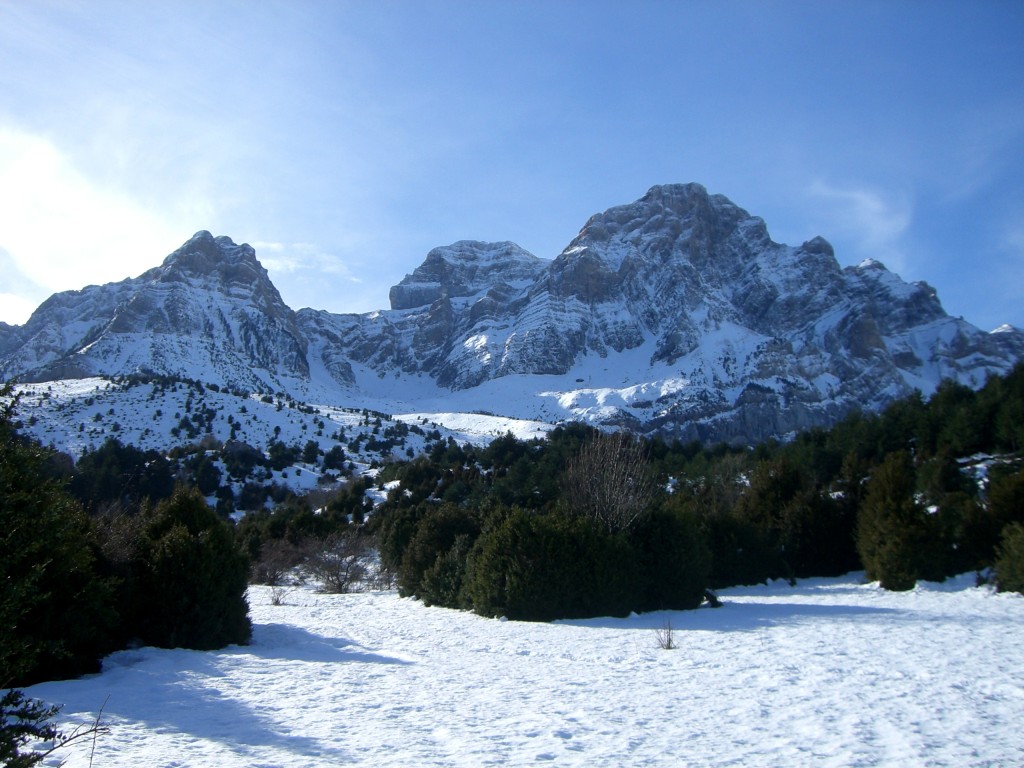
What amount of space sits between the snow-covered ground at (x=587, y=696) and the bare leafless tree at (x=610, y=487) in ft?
14.6

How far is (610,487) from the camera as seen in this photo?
65.3 feet

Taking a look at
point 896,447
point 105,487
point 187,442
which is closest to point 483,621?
point 896,447

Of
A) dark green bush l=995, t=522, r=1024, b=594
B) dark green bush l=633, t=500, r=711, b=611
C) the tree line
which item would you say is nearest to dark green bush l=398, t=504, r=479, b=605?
the tree line

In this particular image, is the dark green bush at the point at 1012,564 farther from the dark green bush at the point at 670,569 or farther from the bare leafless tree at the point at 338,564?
the bare leafless tree at the point at 338,564

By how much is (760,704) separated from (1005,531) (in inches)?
526

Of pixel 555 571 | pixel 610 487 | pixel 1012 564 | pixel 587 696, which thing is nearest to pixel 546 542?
pixel 555 571

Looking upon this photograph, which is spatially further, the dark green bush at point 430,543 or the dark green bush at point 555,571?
the dark green bush at point 430,543

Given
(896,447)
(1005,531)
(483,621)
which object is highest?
(896,447)

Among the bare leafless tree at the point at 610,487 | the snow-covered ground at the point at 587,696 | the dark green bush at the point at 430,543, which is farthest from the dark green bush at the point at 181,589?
the dark green bush at the point at 430,543

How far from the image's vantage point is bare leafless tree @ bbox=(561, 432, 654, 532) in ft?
63.5

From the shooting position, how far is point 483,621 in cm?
1698

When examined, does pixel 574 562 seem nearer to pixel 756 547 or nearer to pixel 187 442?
pixel 756 547

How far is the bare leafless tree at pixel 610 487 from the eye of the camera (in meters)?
19.3

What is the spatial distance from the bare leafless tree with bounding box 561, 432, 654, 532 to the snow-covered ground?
4.46 meters
